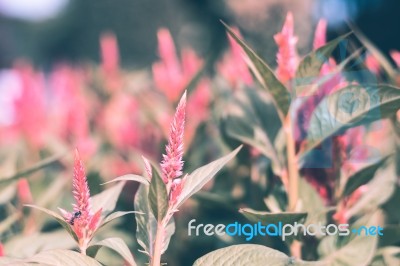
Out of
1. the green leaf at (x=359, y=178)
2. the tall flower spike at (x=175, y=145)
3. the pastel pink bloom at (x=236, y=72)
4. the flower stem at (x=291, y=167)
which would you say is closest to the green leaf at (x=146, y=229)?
the tall flower spike at (x=175, y=145)

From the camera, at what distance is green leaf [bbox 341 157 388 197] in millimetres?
1029

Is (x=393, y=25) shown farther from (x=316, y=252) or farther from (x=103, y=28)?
(x=103, y=28)

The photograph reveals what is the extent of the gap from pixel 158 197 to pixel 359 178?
46 centimetres

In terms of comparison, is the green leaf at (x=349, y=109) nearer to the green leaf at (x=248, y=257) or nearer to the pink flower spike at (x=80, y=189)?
the green leaf at (x=248, y=257)

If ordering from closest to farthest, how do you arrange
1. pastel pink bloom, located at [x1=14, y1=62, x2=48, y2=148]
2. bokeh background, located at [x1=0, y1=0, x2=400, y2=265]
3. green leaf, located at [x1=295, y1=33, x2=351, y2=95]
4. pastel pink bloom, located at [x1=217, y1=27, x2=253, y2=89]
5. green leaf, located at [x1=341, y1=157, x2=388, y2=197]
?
green leaf, located at [x1=295, y1=33, x2=351, y2=95] → green leaf, located at [x1=341, y1=157, x2=388, y2=197] → bokeh background, located at [x1=0, y1=0, x2=400, y2=265] → pastel pink bloom, located at [x1=217, y1=27, x2=253, y2=89] → pastel pink bloom, located at [x1=14, y1=62, x2=48, y2=148]

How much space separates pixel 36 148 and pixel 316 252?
117 centimetres

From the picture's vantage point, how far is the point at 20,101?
6.53 ft

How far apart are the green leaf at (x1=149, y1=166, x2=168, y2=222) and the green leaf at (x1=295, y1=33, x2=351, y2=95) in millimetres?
369

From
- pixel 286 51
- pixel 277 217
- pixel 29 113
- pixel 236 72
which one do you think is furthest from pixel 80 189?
pixel 29 113

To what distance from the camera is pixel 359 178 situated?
1.03 meters

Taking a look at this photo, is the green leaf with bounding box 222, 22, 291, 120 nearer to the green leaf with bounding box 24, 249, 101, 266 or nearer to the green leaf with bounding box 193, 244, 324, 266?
the green leaf with bounding box 193, 244, 324, 266

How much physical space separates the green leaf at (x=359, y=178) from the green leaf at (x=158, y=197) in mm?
437

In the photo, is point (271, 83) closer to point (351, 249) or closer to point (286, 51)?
point (286, 51)

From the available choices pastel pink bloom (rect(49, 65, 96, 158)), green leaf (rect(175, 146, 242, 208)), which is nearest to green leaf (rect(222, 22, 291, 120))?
green leaf (rect(175, 146, 242, 208))
